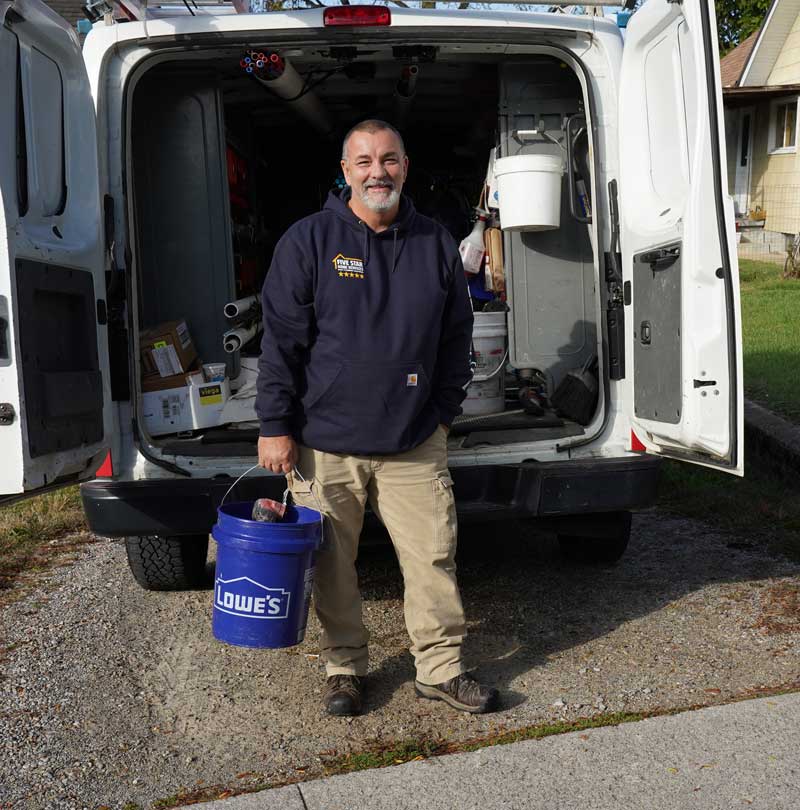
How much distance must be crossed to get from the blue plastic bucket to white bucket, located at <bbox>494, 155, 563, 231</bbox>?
75.0 inches

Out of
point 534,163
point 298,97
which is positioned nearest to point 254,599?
point 534,163

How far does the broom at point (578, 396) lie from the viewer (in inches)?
167

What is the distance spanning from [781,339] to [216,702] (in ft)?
26.5

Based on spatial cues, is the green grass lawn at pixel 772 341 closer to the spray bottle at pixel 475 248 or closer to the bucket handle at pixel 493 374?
the spray bottle at pixel 475 248

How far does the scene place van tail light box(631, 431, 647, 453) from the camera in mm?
3896

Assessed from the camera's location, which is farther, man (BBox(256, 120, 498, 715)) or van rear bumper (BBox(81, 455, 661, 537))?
van rear bumper (BBox(81, 455, 661, 537))

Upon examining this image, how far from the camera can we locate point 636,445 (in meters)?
3.91

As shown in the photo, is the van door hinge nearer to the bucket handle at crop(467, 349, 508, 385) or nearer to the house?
the bucket handle at crop(467, 349, 508, 385)

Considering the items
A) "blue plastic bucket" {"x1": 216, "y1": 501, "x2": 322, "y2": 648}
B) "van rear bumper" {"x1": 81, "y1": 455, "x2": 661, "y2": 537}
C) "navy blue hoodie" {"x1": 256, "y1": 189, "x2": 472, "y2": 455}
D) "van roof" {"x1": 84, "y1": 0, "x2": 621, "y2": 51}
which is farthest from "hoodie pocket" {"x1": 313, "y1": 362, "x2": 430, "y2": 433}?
"van roof" {"x1": 84, "y1": 0, "x2": 621, "y2": 51}

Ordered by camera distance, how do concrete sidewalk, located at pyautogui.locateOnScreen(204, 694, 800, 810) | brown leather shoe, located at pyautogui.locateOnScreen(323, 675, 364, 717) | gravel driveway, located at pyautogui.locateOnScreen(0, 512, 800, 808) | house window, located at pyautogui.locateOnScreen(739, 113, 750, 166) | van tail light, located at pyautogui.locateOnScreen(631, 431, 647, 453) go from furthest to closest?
1. house window, located at pyautogui.locateOnScreen(739, 113, 750, 166)
2. van tail light, located at pyautogui.locateOnScreen(631, 431, 647, 453)
3. brown leather shoe, located at pyautogui.locateOnScreen(323, 675, 364, 717)
4. gravel driveway, located at pyautogui.locateOnScreen(0, 512, 800, 808)
5. concrete sidewalk, located at pyautogui.locateOnScreen(204, 694, 800, 810)

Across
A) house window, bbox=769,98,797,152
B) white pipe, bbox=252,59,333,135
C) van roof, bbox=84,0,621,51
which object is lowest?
van roof, bbox=84,0,621,51

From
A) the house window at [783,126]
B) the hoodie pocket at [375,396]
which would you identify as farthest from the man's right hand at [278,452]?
the house window at [783,126]

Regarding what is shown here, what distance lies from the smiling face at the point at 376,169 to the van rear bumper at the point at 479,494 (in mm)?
1053

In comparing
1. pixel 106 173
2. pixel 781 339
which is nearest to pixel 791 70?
pixel 781 339
